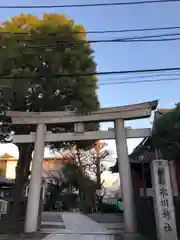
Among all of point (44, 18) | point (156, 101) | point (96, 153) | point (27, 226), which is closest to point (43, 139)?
point (27, 226)

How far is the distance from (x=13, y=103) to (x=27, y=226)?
593 centimetres

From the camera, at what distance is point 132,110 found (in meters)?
11.1

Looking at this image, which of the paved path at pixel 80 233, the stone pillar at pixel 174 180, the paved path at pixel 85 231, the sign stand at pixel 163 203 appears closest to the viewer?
the sign stand at pixel 163 203

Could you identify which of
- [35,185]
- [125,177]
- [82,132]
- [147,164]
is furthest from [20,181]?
[147,164]

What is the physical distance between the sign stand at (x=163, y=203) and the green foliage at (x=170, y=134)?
828mm

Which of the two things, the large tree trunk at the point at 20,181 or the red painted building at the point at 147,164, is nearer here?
the large tree trunk at the point at 20,181

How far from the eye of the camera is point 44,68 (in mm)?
12133

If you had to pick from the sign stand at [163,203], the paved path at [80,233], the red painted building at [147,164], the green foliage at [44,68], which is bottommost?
the paved path at [80,233]

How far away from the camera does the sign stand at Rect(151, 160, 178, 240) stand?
735 centimetres

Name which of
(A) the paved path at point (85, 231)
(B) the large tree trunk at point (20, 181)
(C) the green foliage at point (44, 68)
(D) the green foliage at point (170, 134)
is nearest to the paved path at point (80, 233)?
(A) the paved path at point (85, 231)

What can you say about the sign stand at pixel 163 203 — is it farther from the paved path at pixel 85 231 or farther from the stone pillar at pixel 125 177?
the stone pillar at pixel 125 177

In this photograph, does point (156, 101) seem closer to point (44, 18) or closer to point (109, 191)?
point (44, 18)

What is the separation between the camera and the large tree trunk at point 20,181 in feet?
38.2

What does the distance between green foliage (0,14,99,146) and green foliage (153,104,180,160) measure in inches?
140
